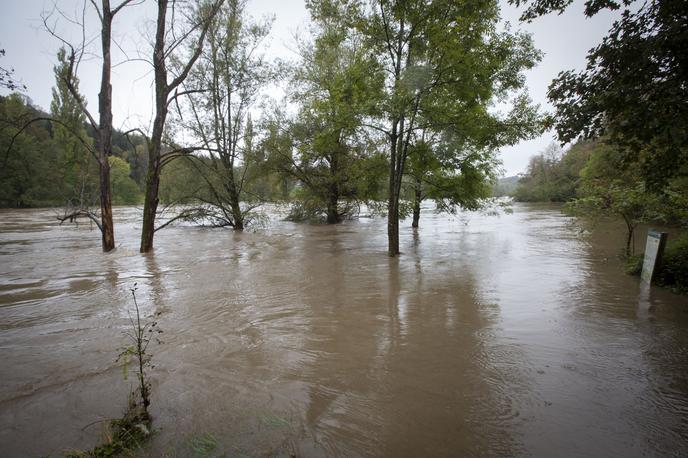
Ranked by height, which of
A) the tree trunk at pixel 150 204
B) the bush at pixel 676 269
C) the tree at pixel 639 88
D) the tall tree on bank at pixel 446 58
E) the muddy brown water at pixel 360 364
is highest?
the tall tree on bank at pixel 446 58

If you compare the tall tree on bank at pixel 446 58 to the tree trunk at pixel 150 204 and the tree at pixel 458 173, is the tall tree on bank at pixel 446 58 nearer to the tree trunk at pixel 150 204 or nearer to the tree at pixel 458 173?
the tree at pixel 458 173

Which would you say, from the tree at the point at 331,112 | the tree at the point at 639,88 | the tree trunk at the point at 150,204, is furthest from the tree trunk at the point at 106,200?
the tree at the point at 639,88

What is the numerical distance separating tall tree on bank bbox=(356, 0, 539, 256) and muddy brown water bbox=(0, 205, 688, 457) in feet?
15.8

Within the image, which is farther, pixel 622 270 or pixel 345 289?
pixel 622 270

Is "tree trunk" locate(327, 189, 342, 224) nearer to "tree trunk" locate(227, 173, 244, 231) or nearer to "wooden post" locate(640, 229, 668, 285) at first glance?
"tree trunk" locate(227, 173, 244, 231)

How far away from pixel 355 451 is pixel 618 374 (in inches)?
128

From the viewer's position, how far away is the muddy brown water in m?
2.74

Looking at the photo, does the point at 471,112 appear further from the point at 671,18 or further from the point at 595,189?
the point at 671,18

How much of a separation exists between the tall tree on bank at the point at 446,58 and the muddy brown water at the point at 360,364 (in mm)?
4804

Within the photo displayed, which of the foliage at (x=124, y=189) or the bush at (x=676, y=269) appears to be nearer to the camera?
the bush at (x=676, y=269)

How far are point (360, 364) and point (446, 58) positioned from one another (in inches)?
342

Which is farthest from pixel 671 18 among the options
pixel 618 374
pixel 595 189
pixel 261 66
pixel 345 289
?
pixel 261 66

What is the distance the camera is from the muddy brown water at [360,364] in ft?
9.00

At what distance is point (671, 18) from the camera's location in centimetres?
463
